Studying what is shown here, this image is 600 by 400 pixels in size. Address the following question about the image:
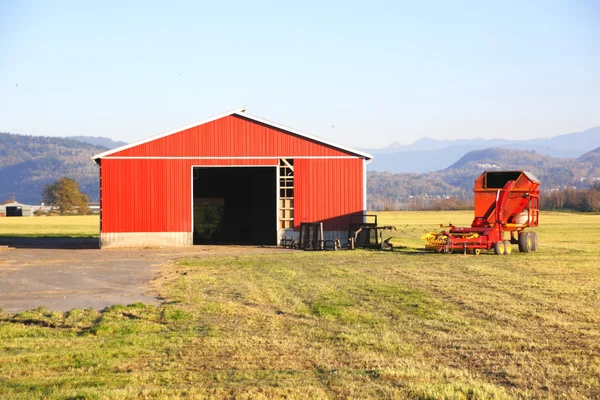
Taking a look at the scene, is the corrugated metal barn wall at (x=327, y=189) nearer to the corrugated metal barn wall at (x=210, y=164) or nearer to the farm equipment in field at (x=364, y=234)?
the corrugated metal barn wall at (x=210, y=164)

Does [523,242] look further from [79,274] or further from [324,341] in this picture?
[324,341]

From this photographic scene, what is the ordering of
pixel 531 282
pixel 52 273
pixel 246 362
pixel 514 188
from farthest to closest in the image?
pixel 514 188
pixel 52 273
pixel 531 282
pixel 246 362

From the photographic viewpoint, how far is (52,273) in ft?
82.7

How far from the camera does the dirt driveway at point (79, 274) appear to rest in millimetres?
18672

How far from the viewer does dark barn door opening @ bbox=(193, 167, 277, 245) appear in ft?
140

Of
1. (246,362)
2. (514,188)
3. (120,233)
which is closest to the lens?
(246,362)

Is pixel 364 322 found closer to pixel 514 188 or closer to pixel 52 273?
pixel 52 273

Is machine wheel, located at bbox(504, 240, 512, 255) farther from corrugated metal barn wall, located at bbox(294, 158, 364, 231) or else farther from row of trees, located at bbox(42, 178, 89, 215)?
row of trees, located at bbox(42, 178, 89, 215)

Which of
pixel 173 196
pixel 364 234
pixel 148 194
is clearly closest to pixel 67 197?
pixel 148 194

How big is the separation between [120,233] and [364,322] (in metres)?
23.4

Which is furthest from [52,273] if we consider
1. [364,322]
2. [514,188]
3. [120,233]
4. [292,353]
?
[514,188]

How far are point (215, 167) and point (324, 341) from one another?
2459 centimetres

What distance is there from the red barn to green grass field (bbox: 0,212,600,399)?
14.0 metres

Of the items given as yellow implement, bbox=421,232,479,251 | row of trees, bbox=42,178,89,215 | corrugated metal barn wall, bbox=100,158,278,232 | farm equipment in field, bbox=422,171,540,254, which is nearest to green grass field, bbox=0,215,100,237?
corrugated metal barn wall, bbox=100,158,278,232
